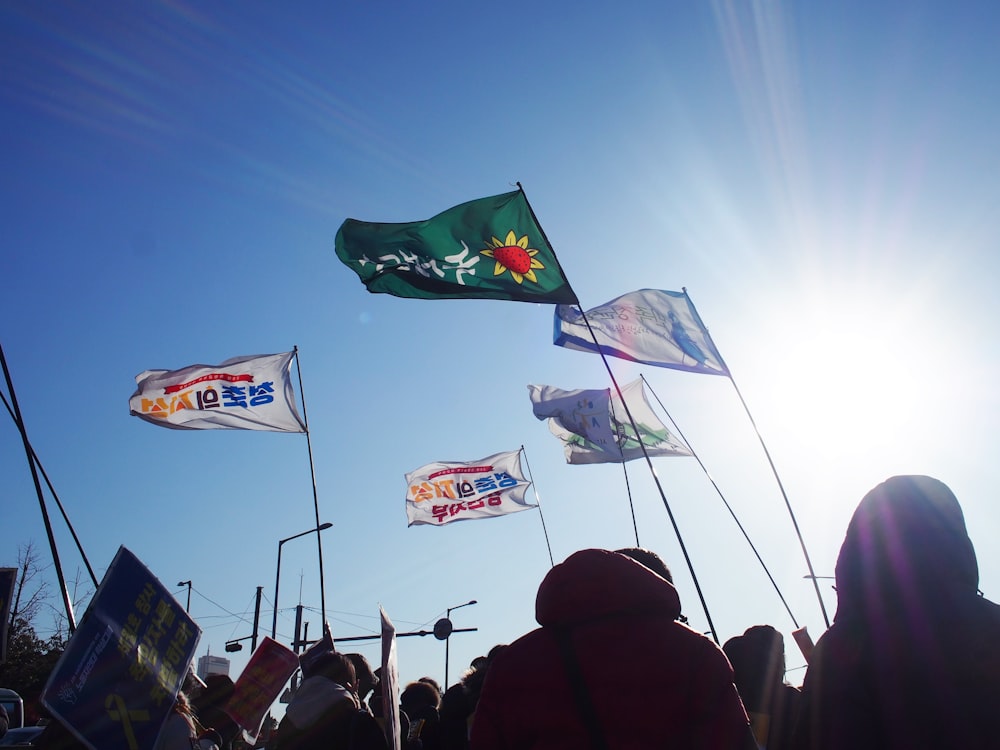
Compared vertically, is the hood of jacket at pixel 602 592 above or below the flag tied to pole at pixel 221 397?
below

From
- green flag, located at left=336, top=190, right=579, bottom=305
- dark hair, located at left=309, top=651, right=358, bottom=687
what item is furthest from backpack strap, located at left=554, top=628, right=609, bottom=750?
green flag, located at left=336, top=190, right=579, bottom=305

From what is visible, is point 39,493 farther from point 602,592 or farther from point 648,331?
A: point 648,331

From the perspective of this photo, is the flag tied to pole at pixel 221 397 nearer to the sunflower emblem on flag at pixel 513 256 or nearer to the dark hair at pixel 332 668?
the sunflower emblem on flag at pixel 513 256

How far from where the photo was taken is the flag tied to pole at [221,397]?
1183cm

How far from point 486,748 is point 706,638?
879mm

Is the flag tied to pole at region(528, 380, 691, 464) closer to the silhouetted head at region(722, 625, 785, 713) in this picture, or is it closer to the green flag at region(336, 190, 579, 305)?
the green flag at region(336, 190, 579, 305)

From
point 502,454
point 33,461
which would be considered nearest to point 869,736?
point 33,461

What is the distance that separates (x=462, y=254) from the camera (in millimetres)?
8234

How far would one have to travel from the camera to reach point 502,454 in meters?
19.4

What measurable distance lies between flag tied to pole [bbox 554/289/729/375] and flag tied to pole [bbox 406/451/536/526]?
31.1 feet

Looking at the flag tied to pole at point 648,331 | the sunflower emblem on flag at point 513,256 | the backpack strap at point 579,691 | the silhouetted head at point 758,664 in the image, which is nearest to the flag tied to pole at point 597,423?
the flag tied to pole at point 648,331

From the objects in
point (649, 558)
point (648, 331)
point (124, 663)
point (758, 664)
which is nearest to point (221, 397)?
point (648, 331)

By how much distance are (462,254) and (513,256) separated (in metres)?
0.59

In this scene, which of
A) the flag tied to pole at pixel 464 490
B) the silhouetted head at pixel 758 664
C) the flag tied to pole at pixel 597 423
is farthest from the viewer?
the flag tied to pole at pixel 464 490
